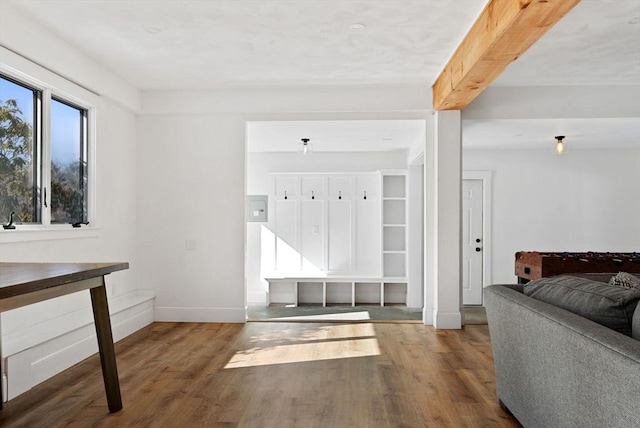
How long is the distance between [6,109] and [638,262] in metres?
5.67

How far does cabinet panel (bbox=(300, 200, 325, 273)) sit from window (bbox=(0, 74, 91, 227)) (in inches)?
166

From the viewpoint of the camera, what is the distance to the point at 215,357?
4047 mm

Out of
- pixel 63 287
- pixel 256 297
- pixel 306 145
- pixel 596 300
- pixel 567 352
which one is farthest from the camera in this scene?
pixel 256 297

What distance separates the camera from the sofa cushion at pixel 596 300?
6.31 feet

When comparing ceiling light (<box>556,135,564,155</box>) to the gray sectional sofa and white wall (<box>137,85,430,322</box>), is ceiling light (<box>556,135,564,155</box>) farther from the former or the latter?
the gray sectional sofa

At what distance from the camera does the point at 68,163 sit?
4320 millimetres

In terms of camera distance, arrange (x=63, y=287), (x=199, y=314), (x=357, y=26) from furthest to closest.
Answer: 1. (x=199, y=314)
2. (x=357, y=26)
3. (x=63, y=287)

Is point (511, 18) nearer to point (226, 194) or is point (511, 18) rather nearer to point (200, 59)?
point (200, 59)

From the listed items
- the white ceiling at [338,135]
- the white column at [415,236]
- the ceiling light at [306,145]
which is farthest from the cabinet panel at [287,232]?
the white column at [415,236]

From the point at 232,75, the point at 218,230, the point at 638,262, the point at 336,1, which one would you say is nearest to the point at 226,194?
the point at 218,230

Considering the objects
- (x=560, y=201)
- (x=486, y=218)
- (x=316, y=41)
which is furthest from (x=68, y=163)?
(x=560, y=201)

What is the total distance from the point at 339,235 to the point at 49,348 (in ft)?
17.5

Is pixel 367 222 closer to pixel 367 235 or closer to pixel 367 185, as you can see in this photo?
pixel 367 235

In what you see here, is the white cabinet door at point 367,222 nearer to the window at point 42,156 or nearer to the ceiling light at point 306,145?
the ceiling light at point 306,145
